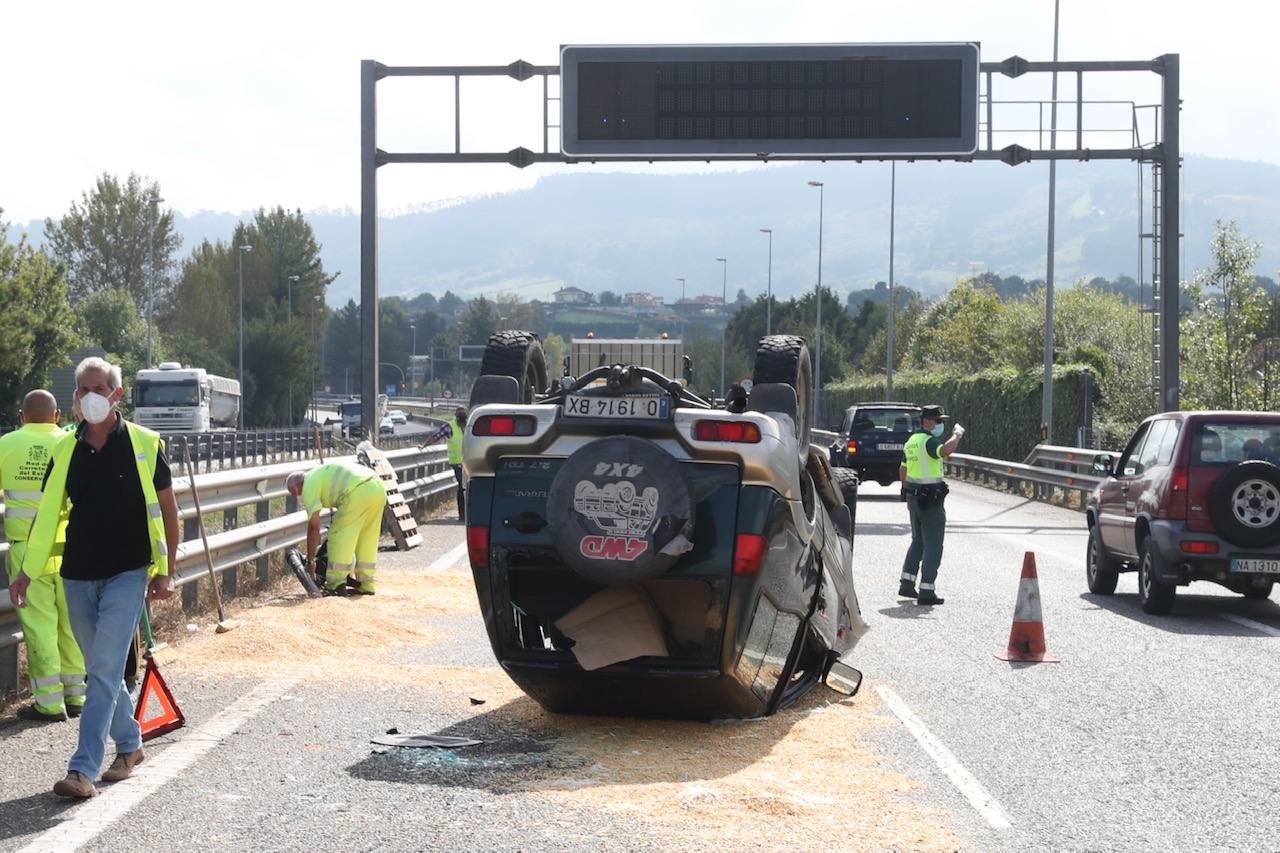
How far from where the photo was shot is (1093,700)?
9445mm

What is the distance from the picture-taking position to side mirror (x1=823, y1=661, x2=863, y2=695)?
9.43 metres

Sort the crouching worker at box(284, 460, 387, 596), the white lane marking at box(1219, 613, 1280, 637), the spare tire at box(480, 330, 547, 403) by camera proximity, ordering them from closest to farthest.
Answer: the spare tire at box(480, 330, 547, 403) < the white lane marking at box(1219, 613, 1280, 637) < the crouching worker at box(284, 460, 387, 596)

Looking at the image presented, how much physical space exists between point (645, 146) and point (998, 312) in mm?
64620

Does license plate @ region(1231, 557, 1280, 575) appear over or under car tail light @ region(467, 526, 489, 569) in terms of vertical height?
under

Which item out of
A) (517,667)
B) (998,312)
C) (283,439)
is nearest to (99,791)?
(517,667)

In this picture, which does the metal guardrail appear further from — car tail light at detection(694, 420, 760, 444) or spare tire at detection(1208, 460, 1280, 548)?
spare tire at detection(1208, 460, 1280, 548)

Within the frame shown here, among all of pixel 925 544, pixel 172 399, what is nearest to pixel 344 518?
pixel 925 544

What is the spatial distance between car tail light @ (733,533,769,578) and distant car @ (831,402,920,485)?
2336cm

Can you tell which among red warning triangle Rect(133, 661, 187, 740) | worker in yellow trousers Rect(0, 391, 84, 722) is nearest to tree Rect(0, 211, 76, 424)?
worker in yellow trousers Rect(0, 391, 84, 722)

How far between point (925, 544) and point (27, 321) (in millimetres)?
48838

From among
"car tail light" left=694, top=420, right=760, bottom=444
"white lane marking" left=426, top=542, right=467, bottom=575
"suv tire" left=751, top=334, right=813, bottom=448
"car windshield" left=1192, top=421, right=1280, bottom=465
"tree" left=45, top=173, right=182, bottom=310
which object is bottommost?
"white lane marking" left=426, top=542, right=467, bottom=575

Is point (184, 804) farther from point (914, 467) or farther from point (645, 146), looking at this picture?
point (645, 146)

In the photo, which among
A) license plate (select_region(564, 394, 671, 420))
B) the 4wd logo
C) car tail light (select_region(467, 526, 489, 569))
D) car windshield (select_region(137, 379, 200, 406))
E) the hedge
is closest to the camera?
the 4wd logo

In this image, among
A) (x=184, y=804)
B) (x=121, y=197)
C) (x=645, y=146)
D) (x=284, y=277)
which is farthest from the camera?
(x=284, y=277)
